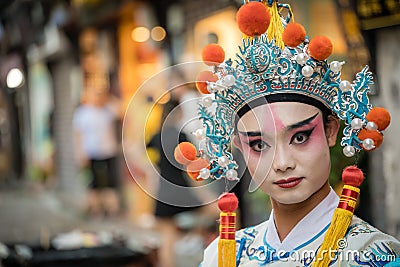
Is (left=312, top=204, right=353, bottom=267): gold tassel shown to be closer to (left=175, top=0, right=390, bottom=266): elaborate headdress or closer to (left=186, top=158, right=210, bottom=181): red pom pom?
(left=175, top=0, right=390, bottom=266): elaborate headdress

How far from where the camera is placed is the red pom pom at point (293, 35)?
2.20 metres

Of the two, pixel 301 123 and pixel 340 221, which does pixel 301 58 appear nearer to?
pixel 301 123

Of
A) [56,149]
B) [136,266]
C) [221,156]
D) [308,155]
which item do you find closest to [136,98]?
[221,156]

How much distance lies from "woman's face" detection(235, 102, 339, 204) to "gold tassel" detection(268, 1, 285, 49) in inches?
7.4

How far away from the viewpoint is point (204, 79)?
2.40 metres

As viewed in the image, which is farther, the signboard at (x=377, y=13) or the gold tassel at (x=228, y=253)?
the signboard at (x=377, y=13)

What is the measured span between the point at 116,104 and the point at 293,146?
6298 mm

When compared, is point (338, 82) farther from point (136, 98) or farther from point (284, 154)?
point (136, 98)

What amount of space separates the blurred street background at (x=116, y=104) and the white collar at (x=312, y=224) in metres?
0.17

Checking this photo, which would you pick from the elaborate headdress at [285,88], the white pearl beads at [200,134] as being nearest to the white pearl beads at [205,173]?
the elaborate headdress at [285,88]

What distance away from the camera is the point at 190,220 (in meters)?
6.21

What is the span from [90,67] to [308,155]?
749 cm

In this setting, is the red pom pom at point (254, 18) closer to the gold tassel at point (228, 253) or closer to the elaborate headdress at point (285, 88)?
the elaborate headdress at point (285, 88)

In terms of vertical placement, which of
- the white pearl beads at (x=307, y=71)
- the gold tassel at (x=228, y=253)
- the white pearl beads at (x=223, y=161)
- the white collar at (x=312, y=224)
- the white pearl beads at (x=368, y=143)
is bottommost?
the gold tassel at (x=228, y=253)
